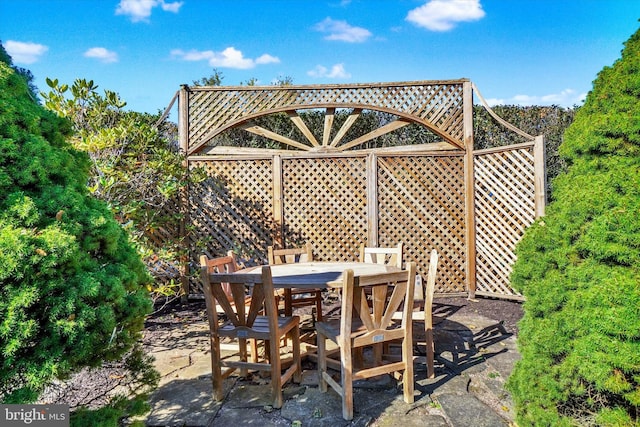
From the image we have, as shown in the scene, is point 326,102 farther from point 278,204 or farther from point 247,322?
point 247,322

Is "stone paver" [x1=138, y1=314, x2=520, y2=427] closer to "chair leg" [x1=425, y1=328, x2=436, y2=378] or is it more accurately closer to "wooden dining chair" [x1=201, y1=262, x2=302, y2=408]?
"chair leg" [x1=425, y1=328, x2=436, y2=378]

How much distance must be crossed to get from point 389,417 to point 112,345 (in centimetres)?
169

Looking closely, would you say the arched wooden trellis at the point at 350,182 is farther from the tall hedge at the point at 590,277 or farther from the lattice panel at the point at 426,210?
the tall hedge at the point at 590,277

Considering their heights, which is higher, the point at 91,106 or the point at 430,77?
the point at 430,77

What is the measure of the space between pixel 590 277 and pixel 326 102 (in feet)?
14.5

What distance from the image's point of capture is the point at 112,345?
138 centimetres

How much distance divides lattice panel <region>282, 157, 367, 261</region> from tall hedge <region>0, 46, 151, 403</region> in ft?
12.7

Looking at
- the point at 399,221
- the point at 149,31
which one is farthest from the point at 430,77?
the point at 149,31

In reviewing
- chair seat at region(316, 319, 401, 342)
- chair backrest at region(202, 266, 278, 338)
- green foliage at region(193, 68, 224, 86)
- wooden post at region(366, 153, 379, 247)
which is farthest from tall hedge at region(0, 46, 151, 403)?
green foliage at region(193, 68, 224, 86)

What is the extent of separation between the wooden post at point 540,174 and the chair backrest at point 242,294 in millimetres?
4064

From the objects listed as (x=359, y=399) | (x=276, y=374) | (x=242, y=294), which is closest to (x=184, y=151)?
(x=242, y=294)

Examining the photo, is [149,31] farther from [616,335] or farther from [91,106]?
[616,335]

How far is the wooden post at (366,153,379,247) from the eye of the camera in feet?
17.8

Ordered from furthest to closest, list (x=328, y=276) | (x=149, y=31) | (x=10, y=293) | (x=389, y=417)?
(x=149, y=31) → (x=328, y=276) → (x=389, y=417) → (x=10, y=293)
